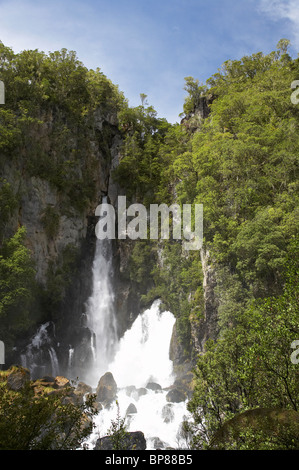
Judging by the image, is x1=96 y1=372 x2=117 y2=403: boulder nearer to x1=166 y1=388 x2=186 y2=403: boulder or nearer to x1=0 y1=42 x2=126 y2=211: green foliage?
x1=166 y1=388 x2=186 y2=403: boulder

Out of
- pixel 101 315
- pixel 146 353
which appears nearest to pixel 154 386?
pixel 146 353

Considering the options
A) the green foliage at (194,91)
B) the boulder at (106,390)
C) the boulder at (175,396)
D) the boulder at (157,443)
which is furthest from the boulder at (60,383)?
the green foliage at (194,91)

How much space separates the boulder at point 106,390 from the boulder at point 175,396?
14.5 ft

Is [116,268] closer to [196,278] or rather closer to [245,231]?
[196,278]

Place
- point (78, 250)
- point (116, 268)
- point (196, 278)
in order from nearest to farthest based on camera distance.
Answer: point (196, 278), point (78, 250), point (116, 268)

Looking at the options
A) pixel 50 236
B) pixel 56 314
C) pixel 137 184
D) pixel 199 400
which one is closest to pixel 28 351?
pixel 56 314

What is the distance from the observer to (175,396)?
2327cm

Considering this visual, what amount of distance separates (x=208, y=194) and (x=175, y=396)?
627 inches

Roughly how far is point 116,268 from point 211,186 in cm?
1699

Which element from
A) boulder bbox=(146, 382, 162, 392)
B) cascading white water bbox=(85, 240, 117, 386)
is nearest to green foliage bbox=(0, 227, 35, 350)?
cascading white water bbox=(85, 240, 117, 386)

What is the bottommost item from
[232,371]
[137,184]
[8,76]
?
[232,371]

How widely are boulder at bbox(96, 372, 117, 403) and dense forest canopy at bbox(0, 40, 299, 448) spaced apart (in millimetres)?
6997

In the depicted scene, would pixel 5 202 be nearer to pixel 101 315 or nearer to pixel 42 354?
pixel 42 354

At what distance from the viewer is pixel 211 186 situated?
1015 inches
